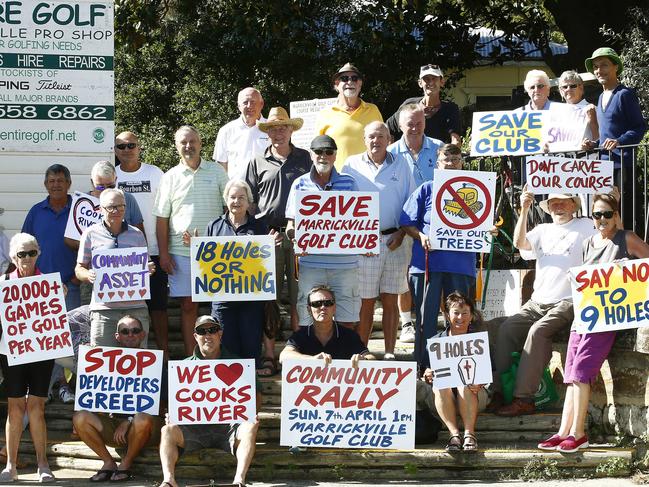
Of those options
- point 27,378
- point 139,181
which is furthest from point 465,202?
point 27,378

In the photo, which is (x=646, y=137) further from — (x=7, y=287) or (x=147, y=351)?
(x=7, y=287)

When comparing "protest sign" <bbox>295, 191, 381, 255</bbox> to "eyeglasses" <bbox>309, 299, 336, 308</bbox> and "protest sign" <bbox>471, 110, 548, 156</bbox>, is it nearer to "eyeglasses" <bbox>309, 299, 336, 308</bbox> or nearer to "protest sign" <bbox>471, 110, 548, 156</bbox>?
"eyeglasses" <bbox>309, 299, 336, 308</bbox>

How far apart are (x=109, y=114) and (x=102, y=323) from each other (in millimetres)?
2851

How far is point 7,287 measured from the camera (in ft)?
32.7

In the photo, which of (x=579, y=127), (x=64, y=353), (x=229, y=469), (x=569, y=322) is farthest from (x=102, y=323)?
(x=579, y=127)

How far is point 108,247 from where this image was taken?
1043 cm

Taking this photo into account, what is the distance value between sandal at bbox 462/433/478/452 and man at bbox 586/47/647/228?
9.38ft

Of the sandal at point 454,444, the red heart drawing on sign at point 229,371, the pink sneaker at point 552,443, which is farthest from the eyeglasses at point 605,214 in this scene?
the red heart drawing on sign at point 229,371

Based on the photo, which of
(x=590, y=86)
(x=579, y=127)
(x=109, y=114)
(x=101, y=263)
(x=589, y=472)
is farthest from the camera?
(x=590, y=86)

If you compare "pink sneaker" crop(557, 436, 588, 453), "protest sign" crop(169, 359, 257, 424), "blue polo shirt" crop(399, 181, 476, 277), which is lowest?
"pink sneaker" crop(557, 436, 588, 453)

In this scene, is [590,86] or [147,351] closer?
[147,351]

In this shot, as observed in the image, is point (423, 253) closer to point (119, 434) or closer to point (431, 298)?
point (431, 298)

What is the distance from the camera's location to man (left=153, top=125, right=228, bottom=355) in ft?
36.2

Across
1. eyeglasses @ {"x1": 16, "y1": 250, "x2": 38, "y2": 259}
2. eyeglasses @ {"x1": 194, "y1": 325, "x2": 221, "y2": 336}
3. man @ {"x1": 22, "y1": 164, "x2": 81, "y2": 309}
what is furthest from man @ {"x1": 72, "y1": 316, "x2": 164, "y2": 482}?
man @ {"x1": 22, "y1": 164, "x2": 81, "y2": 309}
